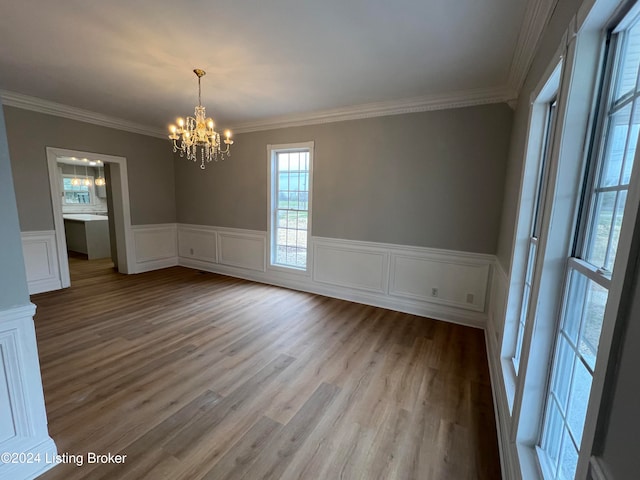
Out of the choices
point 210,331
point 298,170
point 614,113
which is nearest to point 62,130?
point 298,170

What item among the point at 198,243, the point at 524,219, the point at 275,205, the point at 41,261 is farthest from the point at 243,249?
the point at 524,219

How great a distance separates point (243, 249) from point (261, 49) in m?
3.47

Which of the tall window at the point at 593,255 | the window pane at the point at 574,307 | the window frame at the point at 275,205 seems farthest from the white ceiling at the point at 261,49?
the window pane at the point at 574,307

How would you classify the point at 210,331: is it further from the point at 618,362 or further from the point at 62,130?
the point at 62,130

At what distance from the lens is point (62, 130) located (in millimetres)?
4234

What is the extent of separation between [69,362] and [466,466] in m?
3.17

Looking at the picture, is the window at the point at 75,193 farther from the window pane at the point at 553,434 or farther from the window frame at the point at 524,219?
the window pane at the point at 553,434

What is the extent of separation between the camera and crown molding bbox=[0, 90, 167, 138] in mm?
3715

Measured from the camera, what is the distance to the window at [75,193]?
27.5 ft

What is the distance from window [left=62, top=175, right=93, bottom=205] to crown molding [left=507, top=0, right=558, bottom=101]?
11.0 metres

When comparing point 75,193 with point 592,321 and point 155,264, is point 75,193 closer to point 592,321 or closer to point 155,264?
point 155,264

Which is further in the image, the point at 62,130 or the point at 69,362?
the point at 62,130

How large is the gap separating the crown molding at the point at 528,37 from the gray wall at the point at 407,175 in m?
0.56

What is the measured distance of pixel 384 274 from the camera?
392 centimetres
